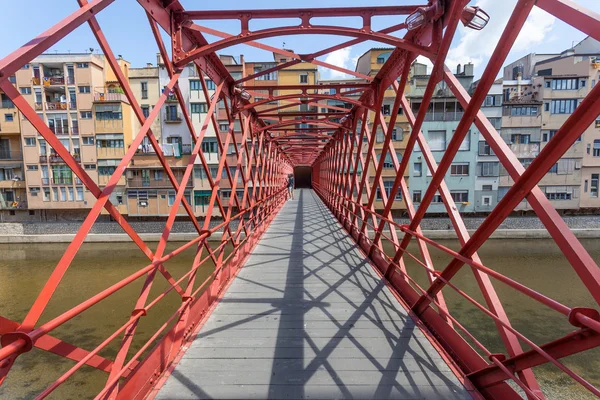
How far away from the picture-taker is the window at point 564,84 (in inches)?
981

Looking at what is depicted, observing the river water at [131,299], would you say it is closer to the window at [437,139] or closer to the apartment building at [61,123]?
the apartment building at [61,123]

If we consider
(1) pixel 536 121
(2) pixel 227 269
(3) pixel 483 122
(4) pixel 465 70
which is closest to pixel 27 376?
(2) pixel 227 269

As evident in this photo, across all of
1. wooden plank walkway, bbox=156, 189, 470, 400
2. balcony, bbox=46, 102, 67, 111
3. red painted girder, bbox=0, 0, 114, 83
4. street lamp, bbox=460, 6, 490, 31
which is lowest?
wooden plank walkway, bbox=156, 189, 470, 400

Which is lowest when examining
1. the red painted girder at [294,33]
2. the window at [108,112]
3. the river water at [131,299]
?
the river water at [131,299]

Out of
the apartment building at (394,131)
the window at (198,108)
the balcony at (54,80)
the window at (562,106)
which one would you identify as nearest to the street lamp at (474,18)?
the apartment building at (394,131)

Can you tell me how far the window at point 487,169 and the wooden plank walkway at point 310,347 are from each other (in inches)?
1017

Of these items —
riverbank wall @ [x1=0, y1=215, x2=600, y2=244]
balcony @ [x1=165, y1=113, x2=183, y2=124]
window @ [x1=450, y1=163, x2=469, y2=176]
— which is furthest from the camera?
balcony @ [x1=165, y1=113, x2=183, y2=124]

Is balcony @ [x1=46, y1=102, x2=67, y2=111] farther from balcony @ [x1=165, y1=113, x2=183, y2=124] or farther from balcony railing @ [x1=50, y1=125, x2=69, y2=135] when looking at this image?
balcony @ [x1=165, y1=113, x2=183, y2=124]

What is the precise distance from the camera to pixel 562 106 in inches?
992

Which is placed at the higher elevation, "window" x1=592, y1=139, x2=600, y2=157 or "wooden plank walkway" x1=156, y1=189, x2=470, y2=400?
"window" x1=592, y1=139, x2=600, y2=157

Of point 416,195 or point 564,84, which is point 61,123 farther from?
point 564,84

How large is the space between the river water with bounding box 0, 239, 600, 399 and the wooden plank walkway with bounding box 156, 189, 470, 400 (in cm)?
787

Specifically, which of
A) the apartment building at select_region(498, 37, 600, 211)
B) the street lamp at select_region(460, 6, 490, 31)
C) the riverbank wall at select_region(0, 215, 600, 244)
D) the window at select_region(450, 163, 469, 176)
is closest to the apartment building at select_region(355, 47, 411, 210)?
the riverbank wall at select_region(0, 215, 600, 244)

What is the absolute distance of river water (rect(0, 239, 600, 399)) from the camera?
8.91 metres
